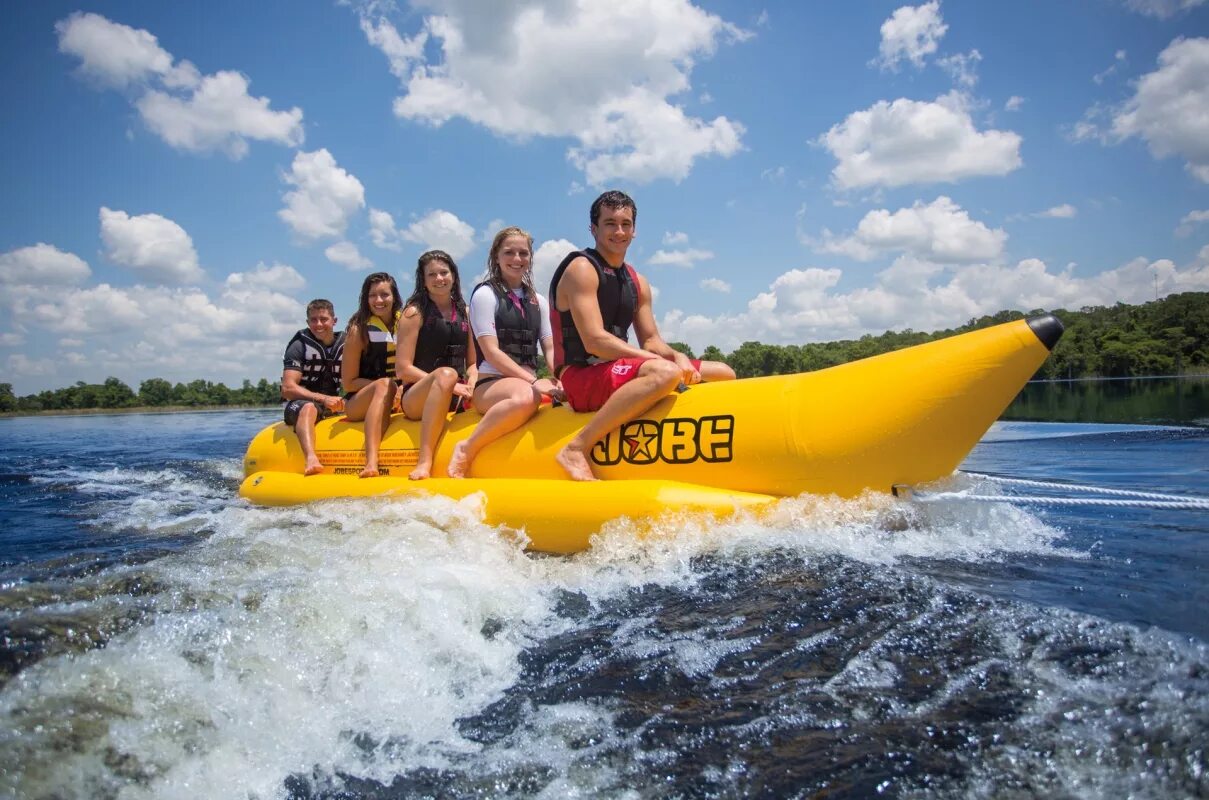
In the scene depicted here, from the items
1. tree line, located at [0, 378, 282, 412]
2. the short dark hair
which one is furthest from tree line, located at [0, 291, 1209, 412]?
the short dark hair

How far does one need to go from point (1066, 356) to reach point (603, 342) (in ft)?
195

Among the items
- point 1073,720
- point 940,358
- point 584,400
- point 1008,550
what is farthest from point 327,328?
point 1073,720

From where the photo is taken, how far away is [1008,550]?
110 inches

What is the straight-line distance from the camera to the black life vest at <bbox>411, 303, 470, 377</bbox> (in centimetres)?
467

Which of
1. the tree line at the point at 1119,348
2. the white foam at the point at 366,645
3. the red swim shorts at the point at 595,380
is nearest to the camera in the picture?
the white foam at the point at 366,645

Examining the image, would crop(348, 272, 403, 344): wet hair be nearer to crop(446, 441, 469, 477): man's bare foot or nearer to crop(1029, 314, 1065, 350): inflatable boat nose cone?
crop(446, 441, 469, 477): man's bare foot

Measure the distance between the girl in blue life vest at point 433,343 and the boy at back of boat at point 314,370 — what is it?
112cm

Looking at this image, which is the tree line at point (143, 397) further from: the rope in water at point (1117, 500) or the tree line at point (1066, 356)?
the rope in water at point (1117, 500)

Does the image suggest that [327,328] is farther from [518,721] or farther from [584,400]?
[518,721]

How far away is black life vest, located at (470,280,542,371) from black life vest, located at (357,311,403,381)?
106 centimetres

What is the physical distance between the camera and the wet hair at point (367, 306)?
5148 mm

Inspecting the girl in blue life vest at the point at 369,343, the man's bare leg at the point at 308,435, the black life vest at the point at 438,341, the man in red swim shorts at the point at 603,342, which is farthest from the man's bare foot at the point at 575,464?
the man's bare leg at the point at 308,435

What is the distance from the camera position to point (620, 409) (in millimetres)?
3436

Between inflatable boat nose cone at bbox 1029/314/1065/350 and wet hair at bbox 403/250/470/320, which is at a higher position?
wet hair at bbox 403/250/470/320
